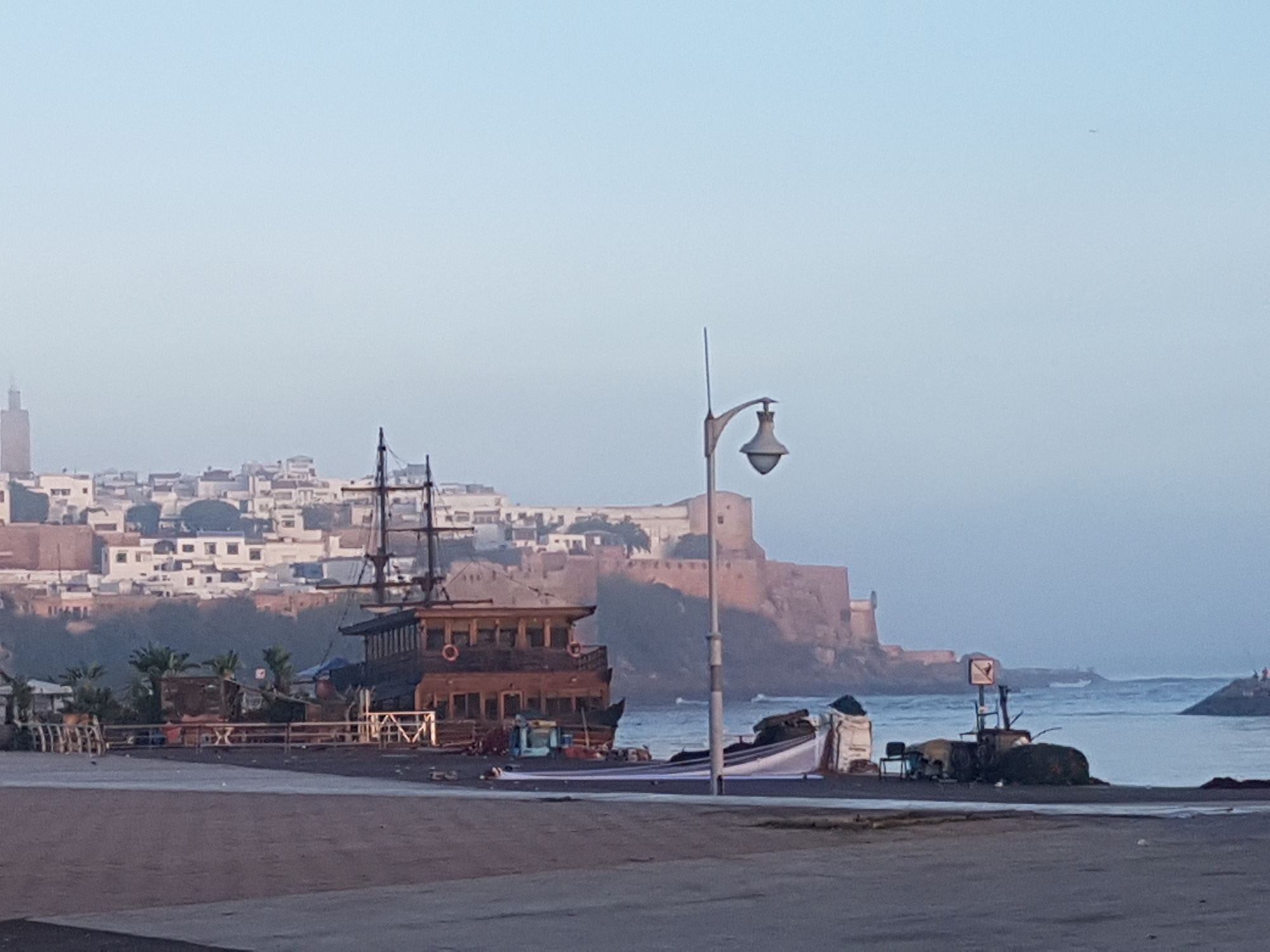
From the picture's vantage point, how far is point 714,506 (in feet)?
69.1

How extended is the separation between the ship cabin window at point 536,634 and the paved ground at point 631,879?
46.5m

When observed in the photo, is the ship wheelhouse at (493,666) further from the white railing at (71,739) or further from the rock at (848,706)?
the rock at (848,706)

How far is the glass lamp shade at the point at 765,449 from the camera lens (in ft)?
64.4

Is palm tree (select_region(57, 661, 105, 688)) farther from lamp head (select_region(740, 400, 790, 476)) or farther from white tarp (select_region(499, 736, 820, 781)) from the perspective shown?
lamp head (select_region(740, 400, 790, 476))

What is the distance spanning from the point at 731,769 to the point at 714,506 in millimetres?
11631

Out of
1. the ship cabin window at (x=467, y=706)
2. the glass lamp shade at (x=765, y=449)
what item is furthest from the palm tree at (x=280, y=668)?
the glass lamp shade at (x=765, y=449)

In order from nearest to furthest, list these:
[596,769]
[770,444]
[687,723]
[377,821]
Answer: [377,821] → [770,444] → [596,769] → [687,723]

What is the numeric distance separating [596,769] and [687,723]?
4270 inches

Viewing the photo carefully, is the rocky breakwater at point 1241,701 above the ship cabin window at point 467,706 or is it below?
below

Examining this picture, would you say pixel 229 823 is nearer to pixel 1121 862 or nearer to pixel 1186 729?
pixel 1121 862

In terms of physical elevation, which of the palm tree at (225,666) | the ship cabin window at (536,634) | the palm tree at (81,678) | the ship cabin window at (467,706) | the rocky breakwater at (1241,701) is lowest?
the rocky breakwater at (1241,701)

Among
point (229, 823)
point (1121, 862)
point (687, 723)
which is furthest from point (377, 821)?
point (687, 723)

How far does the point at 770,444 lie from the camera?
64.6 feet

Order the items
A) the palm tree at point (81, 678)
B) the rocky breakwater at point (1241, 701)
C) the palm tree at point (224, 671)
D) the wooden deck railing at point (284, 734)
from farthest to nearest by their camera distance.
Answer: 1. the rocky breakwater at point (1241, 701)
2. the palm tree at point (81, 678)
3. the palm tree at point (224, 671)
4. the wooden deck railing at point (284, 734)
